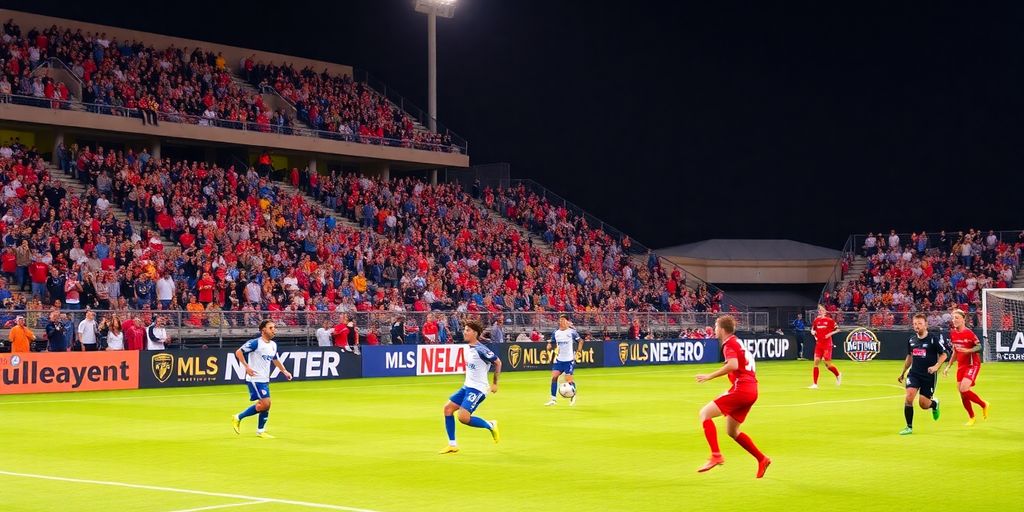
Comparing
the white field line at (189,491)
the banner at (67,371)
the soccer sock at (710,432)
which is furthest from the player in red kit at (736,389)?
the banner at (67,371)

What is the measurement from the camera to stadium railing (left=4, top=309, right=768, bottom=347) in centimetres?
3428

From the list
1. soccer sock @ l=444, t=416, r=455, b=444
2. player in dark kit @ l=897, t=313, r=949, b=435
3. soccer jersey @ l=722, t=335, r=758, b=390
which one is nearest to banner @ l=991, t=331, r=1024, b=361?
player in dark kit @ l=897, t=313, r=949, b=435

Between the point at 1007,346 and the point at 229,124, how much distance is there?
32.0m

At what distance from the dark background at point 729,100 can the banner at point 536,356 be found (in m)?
19.5

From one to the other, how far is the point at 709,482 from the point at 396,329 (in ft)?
84.7

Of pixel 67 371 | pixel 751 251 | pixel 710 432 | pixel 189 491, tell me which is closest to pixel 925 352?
pixel 710 432

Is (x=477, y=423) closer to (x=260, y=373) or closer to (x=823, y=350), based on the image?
(x=260, y=373)

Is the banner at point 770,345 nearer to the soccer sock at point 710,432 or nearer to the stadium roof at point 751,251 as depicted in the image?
the stadium roof at point 751,251

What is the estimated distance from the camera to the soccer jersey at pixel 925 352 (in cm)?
2036

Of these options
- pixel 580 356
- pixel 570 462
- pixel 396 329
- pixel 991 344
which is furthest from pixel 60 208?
pixel 991 344

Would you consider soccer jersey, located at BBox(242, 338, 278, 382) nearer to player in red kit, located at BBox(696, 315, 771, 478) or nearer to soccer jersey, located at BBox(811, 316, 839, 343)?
player in red kit, located at BBox(696, 315, 771, 478)

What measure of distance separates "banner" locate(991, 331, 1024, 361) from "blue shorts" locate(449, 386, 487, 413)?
3673 cm

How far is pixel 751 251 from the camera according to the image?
220 feet

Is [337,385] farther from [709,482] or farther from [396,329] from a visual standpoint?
[709,482]
